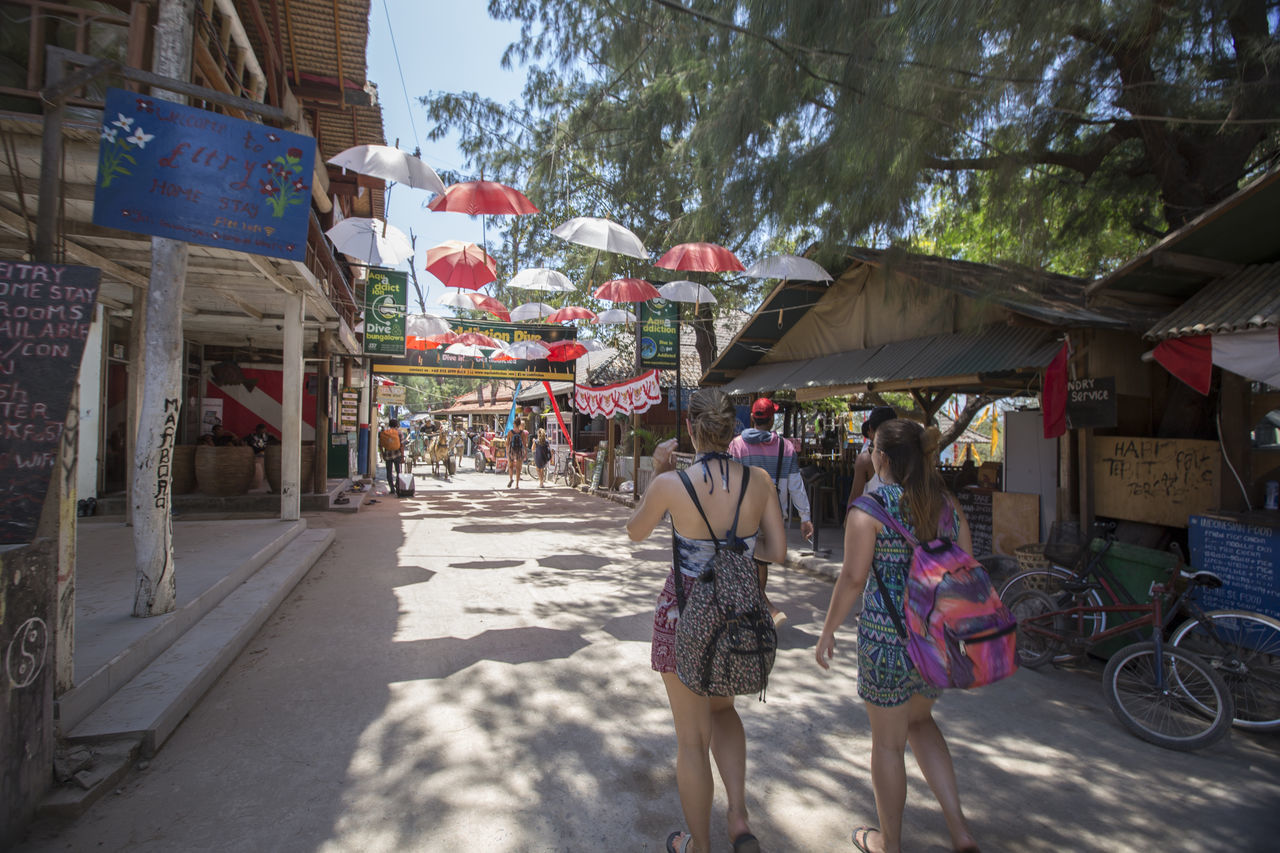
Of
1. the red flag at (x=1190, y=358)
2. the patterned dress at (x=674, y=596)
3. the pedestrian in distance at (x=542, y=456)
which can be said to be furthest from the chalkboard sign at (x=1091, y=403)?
the pedestrian in distance at (x=542, y=456)

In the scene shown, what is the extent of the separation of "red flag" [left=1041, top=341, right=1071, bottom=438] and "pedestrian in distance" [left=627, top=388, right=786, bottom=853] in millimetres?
4867

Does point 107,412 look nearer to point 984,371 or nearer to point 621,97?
point 621,97

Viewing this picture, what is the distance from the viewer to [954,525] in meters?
2.84

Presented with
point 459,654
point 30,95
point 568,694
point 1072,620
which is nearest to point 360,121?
point 30,95

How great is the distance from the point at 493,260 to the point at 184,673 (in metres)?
10.7

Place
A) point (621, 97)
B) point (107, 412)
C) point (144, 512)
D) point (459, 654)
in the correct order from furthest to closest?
point (621, 97) → point (107, 412) → point (459, 654) → point (144, 512)

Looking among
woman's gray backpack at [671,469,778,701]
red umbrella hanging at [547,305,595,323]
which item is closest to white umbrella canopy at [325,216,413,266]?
red umbrella hanging at [547,305,595,323]

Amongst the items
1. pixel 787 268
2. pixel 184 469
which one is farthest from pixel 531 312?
pixel 787 268

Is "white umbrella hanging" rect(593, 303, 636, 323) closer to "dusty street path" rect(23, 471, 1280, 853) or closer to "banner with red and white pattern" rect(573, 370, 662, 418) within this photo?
"banner with red and white pattern" rect(573, 370, 662, 418)

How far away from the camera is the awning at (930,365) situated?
277 inches

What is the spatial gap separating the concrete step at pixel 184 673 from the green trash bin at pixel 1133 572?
578 cm

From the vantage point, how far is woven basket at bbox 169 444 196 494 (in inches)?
448

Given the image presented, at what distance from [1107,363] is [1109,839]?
4679 millimetres

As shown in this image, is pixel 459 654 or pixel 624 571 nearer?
pixel 459 654
